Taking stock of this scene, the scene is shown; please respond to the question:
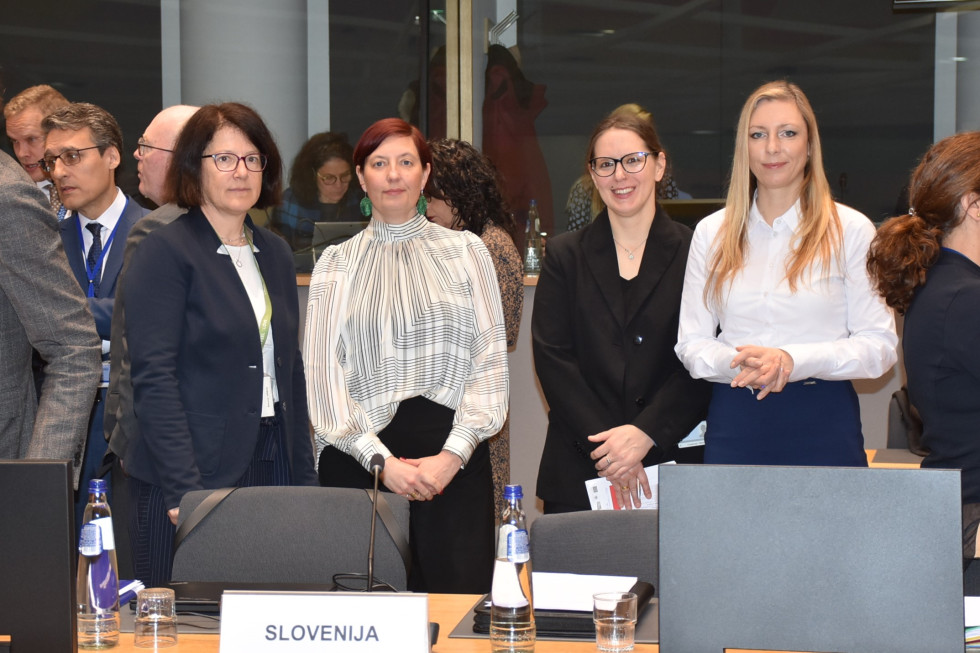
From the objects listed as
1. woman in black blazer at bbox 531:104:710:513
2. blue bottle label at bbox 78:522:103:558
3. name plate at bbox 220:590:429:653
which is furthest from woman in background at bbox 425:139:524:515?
name plate at bbox 220:590:429:653

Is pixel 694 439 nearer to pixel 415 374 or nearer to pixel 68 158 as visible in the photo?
pixel 415 374

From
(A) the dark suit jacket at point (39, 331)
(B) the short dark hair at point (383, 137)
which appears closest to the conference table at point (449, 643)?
(A) the dark suit jacket at point (39, 331)

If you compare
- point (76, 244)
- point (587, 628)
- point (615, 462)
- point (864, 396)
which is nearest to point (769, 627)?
point (587, 628)

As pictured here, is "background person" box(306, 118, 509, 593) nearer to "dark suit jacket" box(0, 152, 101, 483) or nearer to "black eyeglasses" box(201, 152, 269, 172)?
"black eyeglasses" box(201, 152, 269, 172)

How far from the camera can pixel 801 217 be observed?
2.60 metres

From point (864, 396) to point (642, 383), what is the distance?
2.16m

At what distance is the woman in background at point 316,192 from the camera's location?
5.81m

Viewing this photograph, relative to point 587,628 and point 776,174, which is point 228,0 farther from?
point 587,628

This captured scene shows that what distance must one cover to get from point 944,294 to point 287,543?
1547 millimetres

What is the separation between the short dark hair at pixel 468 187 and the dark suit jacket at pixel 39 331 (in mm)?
1835

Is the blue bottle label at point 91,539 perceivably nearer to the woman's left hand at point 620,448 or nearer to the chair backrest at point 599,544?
the chair backrest at point 599,544

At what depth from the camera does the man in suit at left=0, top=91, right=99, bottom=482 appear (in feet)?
6.79

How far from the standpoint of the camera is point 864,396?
4.47 m

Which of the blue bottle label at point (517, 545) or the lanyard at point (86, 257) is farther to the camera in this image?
the lanyard at point (86, 257)
